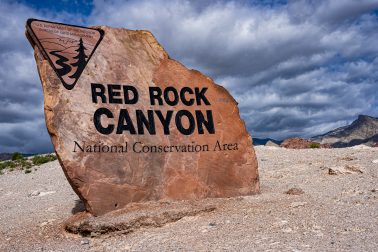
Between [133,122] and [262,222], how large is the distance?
2.92 metres

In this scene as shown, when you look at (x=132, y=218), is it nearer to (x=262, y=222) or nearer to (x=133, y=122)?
(x=133, y=122)

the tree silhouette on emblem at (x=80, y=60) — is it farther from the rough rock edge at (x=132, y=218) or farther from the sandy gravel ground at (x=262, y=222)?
the sandy gravel ground at (x=262, y=222)

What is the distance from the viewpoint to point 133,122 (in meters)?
8.03

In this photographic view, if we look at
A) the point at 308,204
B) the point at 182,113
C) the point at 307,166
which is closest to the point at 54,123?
the point at 182,113

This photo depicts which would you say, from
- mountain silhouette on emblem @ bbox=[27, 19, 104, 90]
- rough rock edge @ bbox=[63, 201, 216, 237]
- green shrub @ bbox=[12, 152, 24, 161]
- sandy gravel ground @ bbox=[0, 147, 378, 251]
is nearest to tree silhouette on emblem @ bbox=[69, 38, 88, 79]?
mountain silhouette on emblem @ bbox=[27, 19, 104, 90]

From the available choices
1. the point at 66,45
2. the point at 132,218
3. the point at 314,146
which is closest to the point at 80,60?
the point at 66,45

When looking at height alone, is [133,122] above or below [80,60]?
below

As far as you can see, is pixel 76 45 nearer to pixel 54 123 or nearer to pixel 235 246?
pixel 54 123

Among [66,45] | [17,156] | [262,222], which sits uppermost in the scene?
[66,45]

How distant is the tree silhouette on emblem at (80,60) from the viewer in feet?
25.7

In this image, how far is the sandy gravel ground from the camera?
5820mm

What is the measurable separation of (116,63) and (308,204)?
4225 mm

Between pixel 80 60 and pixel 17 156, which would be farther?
pixel 17 156

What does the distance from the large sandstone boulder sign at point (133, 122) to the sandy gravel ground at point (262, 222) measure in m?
0.70
